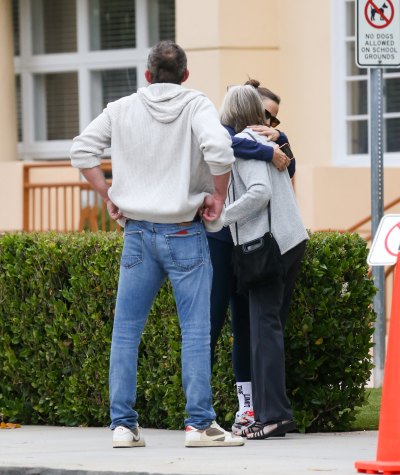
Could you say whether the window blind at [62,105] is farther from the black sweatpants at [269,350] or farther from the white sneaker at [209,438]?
the white sneaker at [209,438]

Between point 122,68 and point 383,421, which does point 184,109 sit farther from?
point 122,68

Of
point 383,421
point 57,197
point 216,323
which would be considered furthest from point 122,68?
point 383,421

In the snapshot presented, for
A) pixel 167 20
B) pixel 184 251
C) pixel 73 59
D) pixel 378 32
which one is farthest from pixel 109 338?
pixel 73 59

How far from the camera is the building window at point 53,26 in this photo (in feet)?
55.0

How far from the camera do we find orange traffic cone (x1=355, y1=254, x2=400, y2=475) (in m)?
6.38

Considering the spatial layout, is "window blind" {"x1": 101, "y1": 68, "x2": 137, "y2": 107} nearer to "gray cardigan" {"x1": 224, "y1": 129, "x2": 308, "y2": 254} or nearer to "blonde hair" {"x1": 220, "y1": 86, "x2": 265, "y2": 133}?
"blonde hair" {"x1": 220, "y1": 86, "x2": 265, "y2": 133}

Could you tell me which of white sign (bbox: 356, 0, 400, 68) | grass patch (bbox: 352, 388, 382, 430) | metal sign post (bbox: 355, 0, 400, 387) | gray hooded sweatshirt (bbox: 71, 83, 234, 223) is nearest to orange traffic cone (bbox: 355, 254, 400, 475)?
gray hooded sweatshirt (bbox: 71, 83, 234, 223)

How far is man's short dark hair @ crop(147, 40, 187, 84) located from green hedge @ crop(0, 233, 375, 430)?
4.21ft

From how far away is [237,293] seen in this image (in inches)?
308

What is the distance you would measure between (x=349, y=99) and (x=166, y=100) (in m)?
7.90

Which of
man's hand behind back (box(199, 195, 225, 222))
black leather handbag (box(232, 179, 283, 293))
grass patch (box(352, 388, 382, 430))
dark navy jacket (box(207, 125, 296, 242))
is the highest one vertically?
dark navy jacket (box(207, 125, 296, 242))

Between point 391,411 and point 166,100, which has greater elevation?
point 166,100

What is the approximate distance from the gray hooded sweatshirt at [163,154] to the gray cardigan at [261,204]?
0.35m

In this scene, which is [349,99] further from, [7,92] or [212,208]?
[212,208]
